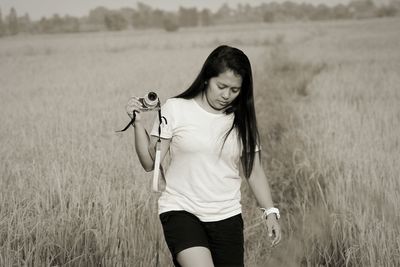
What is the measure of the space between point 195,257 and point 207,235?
0.52 feet

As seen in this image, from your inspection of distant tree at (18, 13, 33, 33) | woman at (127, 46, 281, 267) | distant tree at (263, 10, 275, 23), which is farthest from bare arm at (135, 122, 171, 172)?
distant tree at (263, 10, 275, 23)

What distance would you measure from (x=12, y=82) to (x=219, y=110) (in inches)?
316

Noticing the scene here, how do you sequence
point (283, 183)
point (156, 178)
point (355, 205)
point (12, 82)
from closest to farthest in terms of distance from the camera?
1. point (156, 178)
2. point (355, 205)
3. point (283, 183)
4. point (12, 82)

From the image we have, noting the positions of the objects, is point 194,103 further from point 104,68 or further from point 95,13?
point 95,13

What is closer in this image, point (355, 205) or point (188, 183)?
point (188, 183)

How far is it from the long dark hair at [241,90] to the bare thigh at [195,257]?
1.31 feet

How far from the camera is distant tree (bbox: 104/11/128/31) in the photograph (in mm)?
49656

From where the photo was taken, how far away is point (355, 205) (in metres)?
3.17

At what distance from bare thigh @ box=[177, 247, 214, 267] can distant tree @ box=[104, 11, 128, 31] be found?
4914cm

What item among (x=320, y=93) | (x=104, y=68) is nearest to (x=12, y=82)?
(x=104, y=68)

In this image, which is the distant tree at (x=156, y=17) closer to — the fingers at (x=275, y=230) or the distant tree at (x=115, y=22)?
the distant tree at (x=115, y=22)

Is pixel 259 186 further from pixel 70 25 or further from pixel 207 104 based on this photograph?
pixel 70 25

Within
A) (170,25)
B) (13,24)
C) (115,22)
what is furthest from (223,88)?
(170,25)

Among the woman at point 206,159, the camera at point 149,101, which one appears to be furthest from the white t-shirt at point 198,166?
the camera at point 149,101
